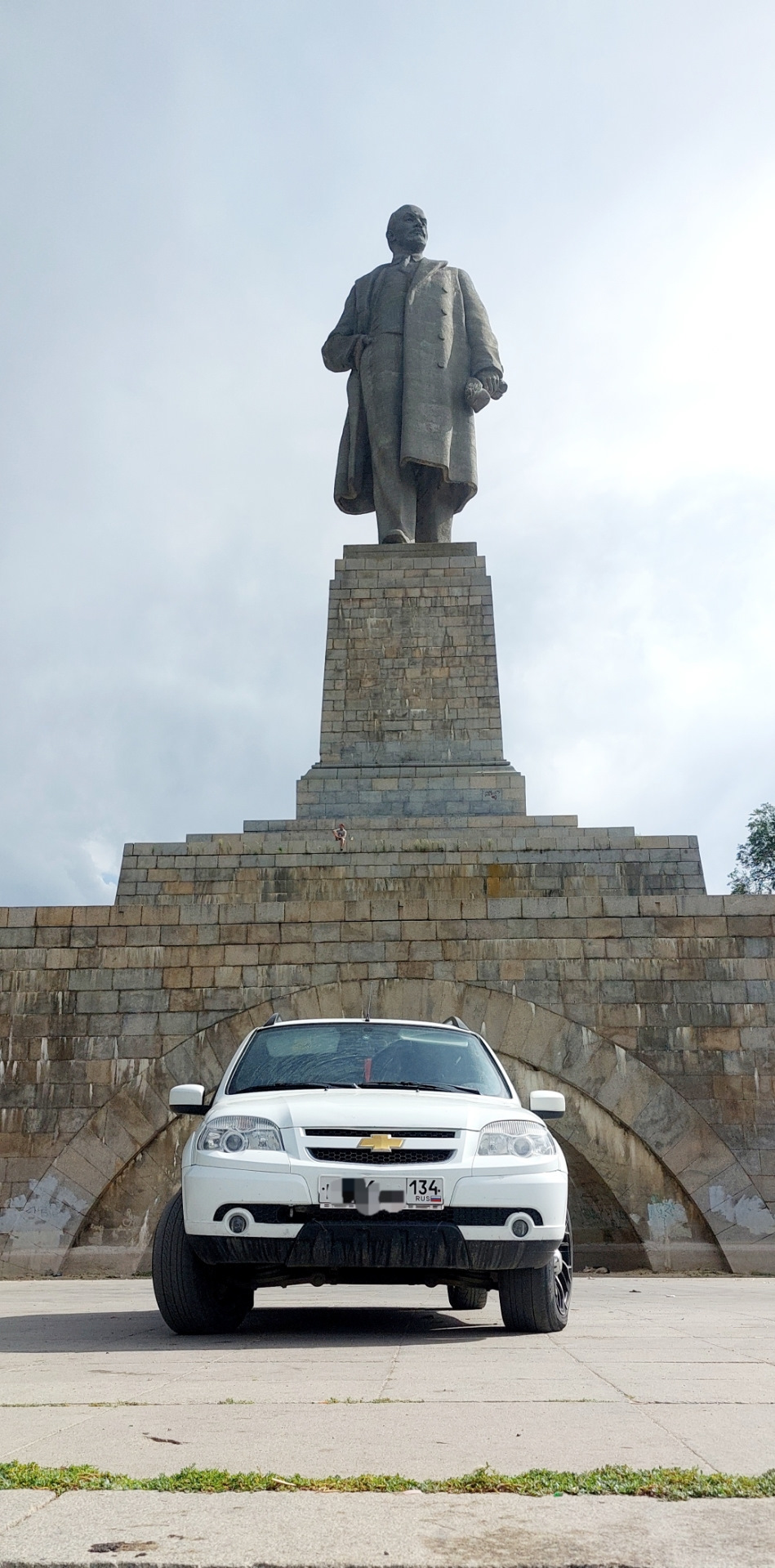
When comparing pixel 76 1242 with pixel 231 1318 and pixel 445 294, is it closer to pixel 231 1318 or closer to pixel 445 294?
pixel 231 1318

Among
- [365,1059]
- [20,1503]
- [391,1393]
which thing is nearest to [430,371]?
[365,1059]

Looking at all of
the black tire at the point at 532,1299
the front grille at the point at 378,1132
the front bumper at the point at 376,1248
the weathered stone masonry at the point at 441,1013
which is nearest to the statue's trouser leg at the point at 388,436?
the weathered stone masonry at the point at 441,1013

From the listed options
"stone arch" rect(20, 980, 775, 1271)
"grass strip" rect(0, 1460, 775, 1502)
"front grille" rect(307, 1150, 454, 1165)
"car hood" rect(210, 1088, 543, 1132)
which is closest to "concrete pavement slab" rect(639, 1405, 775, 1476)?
"grass strip" rect(0, 1460, 775, 1502)

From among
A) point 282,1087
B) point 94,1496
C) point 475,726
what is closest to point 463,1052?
point 282,1087

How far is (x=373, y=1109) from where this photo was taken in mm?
5324

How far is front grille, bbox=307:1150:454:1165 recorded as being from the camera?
5.15 m

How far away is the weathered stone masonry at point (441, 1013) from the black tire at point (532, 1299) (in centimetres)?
566

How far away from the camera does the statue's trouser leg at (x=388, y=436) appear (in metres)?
19.8

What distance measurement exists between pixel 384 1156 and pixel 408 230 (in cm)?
1906

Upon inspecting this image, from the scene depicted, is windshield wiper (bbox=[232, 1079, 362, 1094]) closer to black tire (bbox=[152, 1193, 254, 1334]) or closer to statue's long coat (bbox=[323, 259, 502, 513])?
black tire (bbox=[152, 1193, 254, 1334])

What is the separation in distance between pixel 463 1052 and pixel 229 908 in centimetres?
613

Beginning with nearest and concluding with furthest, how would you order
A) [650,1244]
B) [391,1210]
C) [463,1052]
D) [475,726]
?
[391,1210], [463,1052], [650,1244], [475,726]

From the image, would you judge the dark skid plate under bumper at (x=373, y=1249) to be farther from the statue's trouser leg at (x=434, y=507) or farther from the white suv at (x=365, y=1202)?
the statue's trouser leg at (x=434, y=507)

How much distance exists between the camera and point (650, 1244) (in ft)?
35.0
